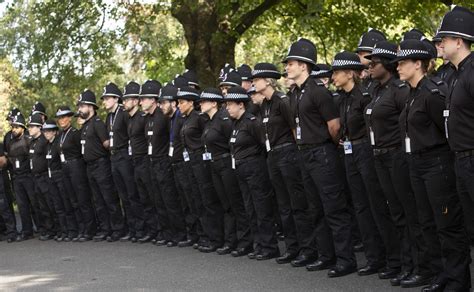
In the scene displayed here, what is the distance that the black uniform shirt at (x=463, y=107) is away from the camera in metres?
7.03

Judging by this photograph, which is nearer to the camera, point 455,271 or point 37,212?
point 455,271

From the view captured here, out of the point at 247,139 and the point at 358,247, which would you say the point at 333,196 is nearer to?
the point at 358,247

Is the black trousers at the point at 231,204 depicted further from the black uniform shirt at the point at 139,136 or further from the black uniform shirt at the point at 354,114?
the black uniform shirt at the point at 354,114

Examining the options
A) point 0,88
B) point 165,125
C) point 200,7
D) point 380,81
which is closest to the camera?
point 380,81

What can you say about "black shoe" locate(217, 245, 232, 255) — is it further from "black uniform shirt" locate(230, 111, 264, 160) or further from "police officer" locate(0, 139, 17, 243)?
"police officer" locate(0, 139, 17, 243)

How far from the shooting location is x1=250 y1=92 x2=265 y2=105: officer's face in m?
10.9

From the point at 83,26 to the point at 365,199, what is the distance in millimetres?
15459

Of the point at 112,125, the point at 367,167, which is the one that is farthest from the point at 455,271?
the point at 112,125

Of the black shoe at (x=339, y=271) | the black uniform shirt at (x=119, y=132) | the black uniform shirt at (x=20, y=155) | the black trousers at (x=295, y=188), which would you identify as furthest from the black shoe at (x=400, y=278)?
the black uniform shirt at (x=20, y=155)

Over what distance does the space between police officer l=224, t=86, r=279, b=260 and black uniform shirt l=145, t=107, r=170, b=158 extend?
2.05m

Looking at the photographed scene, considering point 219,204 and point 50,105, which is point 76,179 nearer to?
point 219,204

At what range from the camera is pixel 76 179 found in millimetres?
14508

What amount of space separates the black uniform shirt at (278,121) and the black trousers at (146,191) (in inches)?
134

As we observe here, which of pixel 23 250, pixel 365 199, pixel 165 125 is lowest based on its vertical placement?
pixel 23 250
